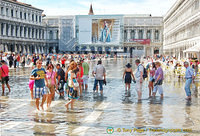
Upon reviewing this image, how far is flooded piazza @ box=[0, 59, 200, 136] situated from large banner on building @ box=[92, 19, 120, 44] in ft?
306

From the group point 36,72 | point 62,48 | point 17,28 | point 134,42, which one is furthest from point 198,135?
point 134,42

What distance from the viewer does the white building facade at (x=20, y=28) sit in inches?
3086

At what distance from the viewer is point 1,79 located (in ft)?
51.1

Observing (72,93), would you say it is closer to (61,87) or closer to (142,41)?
(61,87)

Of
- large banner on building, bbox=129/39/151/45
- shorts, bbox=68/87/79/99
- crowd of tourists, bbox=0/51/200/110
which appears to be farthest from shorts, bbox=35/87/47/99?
large banner on building, bbox=129/39/151/45

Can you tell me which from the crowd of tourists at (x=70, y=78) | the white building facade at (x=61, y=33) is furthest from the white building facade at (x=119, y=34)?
the crowd of tourists at (x=70, y=78)

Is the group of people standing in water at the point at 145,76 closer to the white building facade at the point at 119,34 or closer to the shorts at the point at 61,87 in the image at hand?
the shorts at the point at 61,87

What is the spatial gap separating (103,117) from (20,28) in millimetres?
79614

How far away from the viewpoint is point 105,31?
107500 millimetres

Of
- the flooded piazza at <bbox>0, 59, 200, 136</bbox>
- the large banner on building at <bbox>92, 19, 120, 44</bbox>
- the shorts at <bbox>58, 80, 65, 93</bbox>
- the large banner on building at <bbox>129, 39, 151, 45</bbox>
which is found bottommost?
the flooded piazza at <bbox>0, 59, 200, 136</bbox>

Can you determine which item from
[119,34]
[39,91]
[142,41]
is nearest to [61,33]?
[119,34]

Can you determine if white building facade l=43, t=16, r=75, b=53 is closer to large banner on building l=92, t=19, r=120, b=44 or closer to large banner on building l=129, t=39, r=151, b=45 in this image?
large banner on building l=92, t=19, r=120, b=44

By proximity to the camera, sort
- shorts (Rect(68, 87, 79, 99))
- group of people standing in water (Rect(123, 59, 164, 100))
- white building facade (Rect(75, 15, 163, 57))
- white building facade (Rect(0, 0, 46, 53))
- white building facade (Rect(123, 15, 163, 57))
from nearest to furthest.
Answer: shorts (Rect(68, 87, 79, 99)), group of people standing in water (Rect(123, 59, 164, 100)), white building facade (Rect(0, 0, 46, 53)), white building facade (Rect(75, 15, 163, 57)), white building facade (Rect(123, 15, 163, 57))

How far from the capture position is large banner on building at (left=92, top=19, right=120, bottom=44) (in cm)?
10688
